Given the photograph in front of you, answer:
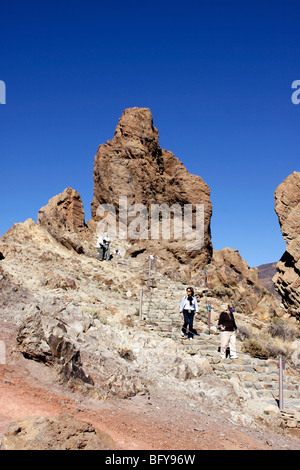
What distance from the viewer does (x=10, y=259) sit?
1645cm

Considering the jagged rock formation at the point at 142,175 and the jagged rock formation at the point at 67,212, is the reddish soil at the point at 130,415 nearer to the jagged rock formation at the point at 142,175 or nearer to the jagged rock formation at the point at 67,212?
the jagged rock formation at the point at 67,212

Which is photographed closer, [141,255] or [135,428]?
[135,428]

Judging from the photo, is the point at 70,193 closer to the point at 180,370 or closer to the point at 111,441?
the point at 180,370

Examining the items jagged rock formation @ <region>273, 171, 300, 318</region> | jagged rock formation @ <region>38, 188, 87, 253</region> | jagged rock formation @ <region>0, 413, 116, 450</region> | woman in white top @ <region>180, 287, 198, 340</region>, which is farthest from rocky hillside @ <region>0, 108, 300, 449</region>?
jagged rock formation @ <region>273, 171, 300, 318</region>

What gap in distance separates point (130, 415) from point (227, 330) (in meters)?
5.51

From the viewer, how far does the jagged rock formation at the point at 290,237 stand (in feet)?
73.8

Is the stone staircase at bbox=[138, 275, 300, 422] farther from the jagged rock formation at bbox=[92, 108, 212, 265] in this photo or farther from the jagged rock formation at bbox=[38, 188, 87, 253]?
the jagged rock formation at bbox=[92, 108, 212, 265]

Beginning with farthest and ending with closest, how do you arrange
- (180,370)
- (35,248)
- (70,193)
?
(70,193) < (35,248) < (180,370)

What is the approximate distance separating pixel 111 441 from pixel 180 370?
5284 mm

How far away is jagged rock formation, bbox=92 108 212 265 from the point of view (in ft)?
103

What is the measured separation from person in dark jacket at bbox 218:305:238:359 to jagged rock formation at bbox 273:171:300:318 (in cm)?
1255

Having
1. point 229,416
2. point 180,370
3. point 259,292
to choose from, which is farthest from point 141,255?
point 229,416

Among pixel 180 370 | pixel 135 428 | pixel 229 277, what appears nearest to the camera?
pixel 135 428

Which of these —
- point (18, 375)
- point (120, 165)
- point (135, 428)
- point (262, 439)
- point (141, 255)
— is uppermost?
point (120, 165)
